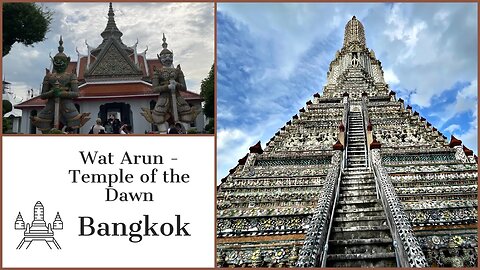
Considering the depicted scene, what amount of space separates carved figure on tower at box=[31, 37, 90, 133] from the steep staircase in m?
5.80

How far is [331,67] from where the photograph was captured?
3641 centimetres

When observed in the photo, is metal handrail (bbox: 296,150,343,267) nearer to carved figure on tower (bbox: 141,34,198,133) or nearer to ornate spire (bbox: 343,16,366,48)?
carved figure on tower (bbox: 141,34,198,133)

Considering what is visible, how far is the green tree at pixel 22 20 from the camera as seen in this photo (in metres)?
9.93

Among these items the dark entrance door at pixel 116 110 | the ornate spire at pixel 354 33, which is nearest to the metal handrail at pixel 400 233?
the dark entrance door at pixel 116 110

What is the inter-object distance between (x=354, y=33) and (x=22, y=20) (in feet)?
102

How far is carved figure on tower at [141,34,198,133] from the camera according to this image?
1048 cm

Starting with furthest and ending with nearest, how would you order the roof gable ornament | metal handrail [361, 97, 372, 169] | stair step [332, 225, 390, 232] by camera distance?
the roof gable ornament
metal handrail [361, 97, 372, 169]
stair step [332, 225, 390, 232]

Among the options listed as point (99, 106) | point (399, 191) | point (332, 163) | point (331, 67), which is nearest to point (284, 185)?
point (332, 163)

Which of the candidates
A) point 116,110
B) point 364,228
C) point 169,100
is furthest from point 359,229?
point 116,110

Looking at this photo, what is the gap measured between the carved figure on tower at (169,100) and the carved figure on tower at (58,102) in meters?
1.51

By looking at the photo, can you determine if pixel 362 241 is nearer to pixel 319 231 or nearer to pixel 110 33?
pixel 319 231

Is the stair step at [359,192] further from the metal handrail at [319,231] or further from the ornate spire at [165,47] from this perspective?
the ornate spire at [165,47]

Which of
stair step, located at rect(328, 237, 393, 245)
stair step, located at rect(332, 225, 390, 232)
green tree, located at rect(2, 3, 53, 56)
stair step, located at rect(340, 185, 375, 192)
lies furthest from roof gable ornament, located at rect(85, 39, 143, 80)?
stair step, located at rect(328, 237, 393, 245)

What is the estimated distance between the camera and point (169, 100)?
10.7 m
